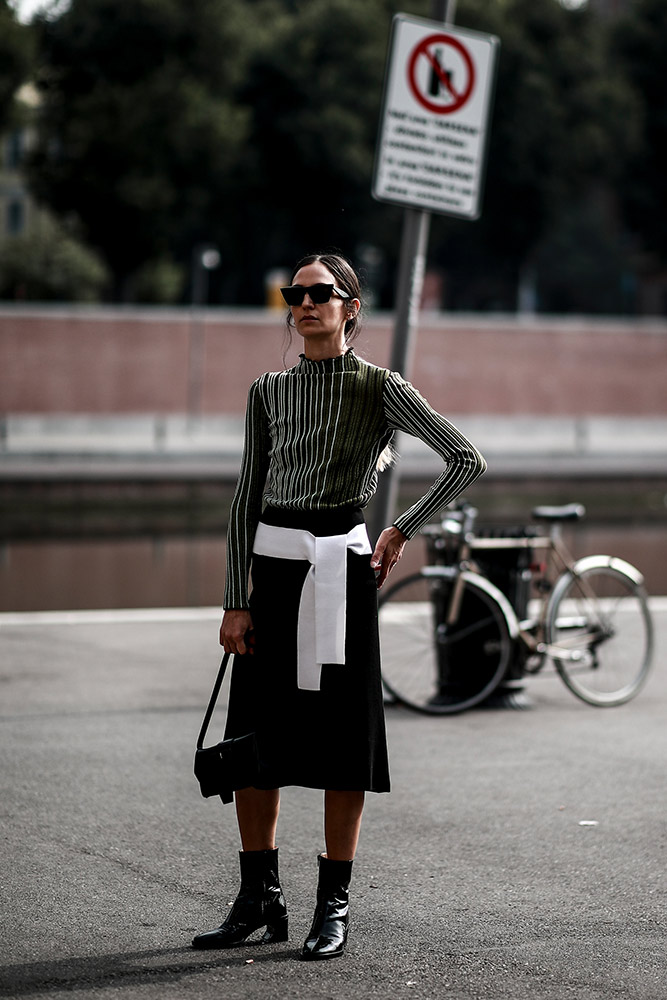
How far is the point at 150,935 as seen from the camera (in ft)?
12.6

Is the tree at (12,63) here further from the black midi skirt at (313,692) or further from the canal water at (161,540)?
the black midi skirt at (313,692)

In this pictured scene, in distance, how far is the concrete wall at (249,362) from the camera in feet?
110

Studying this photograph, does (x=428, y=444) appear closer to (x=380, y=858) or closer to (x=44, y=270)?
(x=380, y=858)

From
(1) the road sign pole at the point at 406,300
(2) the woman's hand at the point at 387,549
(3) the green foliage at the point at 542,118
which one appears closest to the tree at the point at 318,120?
(3) the green foliage at the point at 542,118

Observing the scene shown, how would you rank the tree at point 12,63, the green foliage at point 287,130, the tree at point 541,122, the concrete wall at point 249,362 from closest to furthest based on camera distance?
the tree at point 12,63 → the concrete wall at point 249,362 → the green foliage at point 287,130 → the tree at point 541,122

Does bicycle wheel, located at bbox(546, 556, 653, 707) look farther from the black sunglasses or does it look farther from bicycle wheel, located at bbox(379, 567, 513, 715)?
the black sunglasses

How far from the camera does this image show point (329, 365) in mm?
3734

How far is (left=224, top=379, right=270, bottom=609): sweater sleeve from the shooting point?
3.73 m

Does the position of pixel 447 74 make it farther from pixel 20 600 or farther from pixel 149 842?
pixel 20 600

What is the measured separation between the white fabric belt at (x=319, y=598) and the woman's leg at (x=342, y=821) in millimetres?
312

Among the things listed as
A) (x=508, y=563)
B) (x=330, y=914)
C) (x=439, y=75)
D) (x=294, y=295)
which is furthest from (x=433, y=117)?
(x=330, y=914)

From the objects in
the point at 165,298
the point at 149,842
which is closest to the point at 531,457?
the point at 149,842

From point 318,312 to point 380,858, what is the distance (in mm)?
1865

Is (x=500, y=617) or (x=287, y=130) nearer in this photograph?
(x=500, y=617)
